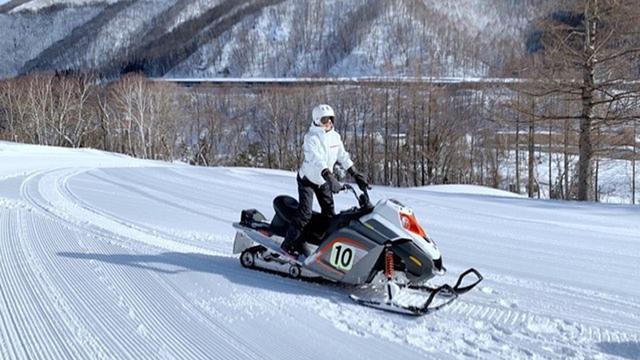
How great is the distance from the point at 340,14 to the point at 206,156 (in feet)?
191

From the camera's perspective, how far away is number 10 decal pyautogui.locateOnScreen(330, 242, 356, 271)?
447 centimetres

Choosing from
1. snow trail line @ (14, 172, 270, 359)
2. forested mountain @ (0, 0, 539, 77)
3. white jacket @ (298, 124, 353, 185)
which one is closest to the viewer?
snow trail line @ (14, 172, 270, 359)

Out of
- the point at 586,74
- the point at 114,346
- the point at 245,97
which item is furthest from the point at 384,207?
the point at 245,97

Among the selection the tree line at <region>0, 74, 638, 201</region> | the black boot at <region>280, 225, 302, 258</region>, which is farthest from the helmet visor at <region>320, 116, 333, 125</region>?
the tree line at <region>0, 74, 638, 201</region>

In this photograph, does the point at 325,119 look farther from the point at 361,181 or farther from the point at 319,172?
the point at 361,181

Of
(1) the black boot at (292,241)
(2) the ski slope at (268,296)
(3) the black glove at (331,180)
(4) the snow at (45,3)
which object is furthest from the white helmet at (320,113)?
(4) the snow at (45,3)

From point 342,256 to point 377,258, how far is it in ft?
1.09

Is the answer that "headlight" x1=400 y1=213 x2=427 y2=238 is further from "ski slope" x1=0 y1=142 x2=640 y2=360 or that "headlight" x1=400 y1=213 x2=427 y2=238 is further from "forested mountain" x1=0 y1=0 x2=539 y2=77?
"forested mountain" x1=0 y1=0 x2=539 y2=77

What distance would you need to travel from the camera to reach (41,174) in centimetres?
1405

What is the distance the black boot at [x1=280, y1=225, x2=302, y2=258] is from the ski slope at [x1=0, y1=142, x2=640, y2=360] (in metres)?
0.28

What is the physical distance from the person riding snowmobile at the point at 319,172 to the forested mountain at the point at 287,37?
57.2m

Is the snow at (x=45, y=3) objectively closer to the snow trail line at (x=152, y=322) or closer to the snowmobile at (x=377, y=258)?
the snow trail line at (x=152, y=322)

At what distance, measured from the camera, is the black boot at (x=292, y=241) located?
4.92m

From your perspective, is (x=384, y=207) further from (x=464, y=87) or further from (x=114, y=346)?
(x=464, y=87)
